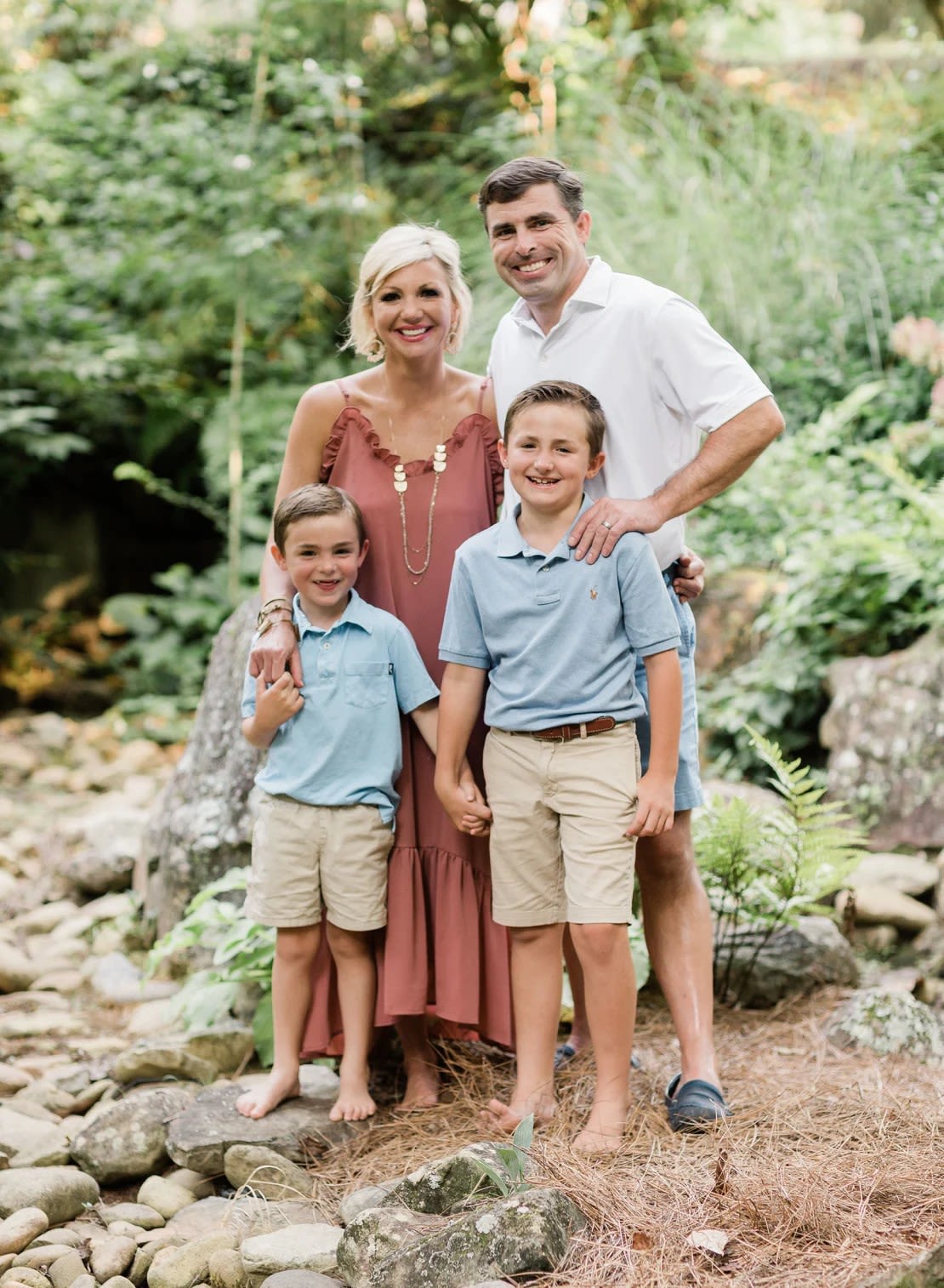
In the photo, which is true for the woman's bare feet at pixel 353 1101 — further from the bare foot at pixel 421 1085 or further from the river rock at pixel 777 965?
the river rock at pixel 777 965

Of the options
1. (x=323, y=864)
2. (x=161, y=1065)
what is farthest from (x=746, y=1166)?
(x=161, y=1065)

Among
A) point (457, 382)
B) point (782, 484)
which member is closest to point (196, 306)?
point (782, 484)

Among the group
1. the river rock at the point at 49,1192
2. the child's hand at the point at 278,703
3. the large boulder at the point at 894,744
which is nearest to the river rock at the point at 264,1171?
the river rock at the point at 49,1192

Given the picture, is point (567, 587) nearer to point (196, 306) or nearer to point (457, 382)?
point (457, 382)

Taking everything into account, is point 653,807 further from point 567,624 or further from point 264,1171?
point 264,1171

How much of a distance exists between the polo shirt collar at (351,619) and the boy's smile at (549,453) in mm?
460

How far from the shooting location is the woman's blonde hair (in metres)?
2.55

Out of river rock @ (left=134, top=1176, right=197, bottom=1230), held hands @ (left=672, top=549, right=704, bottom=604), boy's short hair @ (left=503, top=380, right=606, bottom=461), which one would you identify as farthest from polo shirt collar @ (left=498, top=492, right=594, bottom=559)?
river rock @ (left=134, top=1176, right=197, bottom=1230)

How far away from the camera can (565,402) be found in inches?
92.5

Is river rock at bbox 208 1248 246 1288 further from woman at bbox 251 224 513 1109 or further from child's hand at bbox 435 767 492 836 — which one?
child's hand at bbox 435 767 492 836

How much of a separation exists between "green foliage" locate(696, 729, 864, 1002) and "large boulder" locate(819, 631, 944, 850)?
2.50ft

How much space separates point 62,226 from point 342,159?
68.2 inches

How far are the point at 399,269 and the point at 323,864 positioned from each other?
4.04ft

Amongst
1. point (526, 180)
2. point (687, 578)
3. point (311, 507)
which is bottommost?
point (687, 578)
